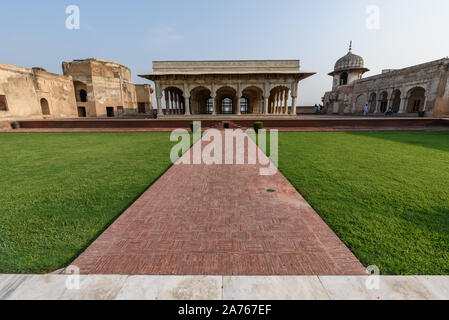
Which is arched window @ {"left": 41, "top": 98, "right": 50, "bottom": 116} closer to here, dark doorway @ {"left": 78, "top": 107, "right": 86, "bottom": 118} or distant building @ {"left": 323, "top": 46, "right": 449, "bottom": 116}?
dark doorway @ {"left": 78, "top": 107, "right": 86, "bottom": 118}

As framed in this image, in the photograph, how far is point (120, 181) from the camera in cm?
463

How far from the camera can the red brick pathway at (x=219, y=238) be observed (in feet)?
7.02

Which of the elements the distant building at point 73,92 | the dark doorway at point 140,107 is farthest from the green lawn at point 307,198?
the dark doorway at point 140,107

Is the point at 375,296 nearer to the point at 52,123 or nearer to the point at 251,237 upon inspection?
the point at 251,237

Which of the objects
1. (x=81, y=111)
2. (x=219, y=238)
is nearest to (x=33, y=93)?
(x=81, y=111)

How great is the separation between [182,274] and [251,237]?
3.37 feet

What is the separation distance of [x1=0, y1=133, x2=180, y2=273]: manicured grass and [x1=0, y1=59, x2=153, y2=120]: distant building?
21226mm

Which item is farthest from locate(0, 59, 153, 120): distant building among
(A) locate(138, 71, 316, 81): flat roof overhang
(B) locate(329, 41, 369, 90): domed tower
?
(B) locate(329, 41, 369, 90): domed tower

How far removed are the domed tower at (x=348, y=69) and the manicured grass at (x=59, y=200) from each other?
40911 millimetres

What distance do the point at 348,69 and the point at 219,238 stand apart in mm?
43829

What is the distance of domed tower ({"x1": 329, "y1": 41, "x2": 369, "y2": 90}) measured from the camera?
117 ft

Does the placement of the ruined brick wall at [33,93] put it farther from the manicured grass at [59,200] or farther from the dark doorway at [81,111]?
the manicured grass at [59,200]
